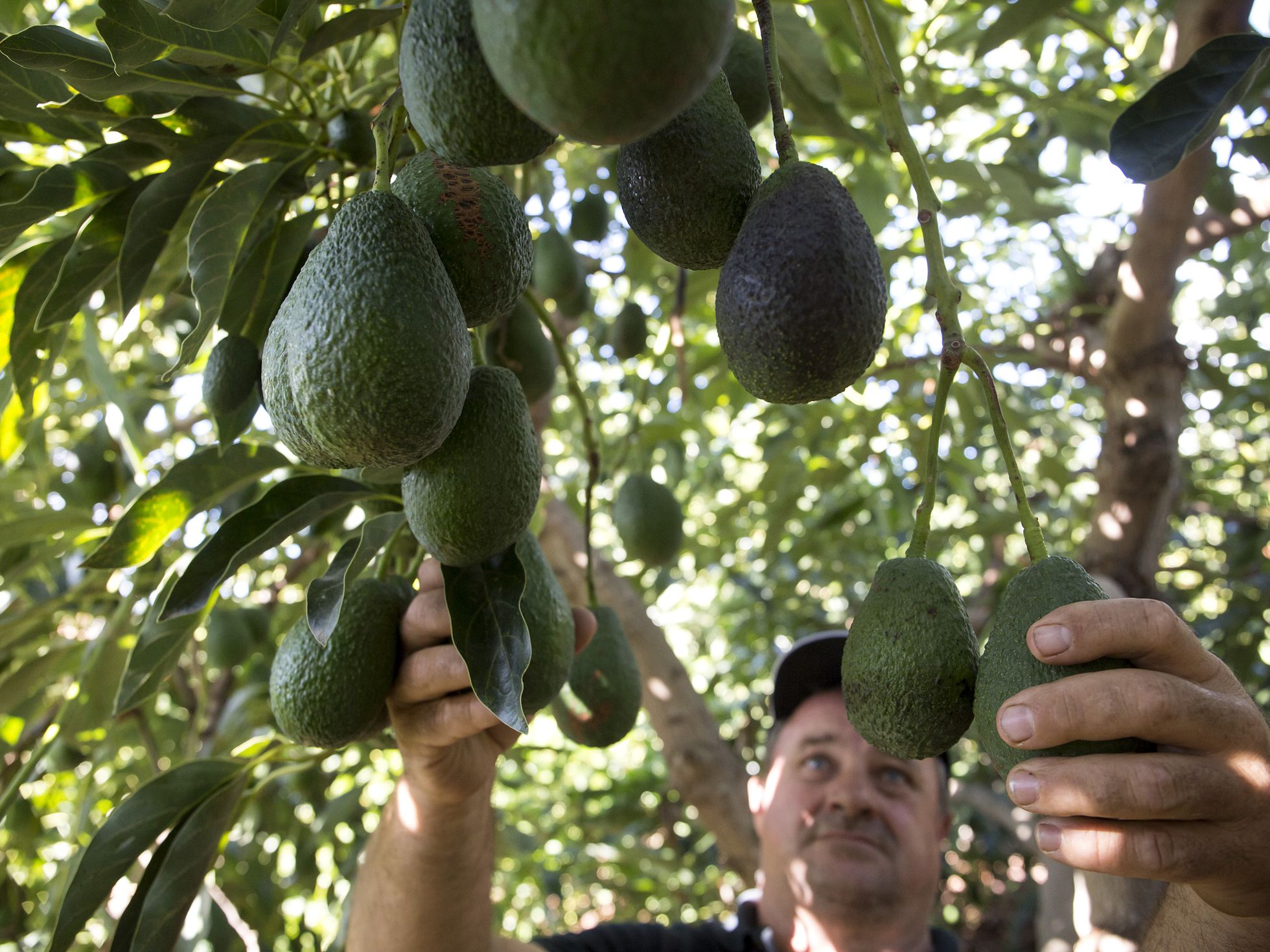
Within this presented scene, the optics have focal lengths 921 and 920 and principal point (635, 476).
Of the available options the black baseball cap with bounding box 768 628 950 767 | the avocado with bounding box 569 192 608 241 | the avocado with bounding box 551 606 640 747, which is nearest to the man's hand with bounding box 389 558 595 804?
the avocado with bounding box 551 606 640 747

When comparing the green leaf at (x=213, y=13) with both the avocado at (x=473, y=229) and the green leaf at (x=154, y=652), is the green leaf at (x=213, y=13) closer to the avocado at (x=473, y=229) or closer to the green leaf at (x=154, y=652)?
the avocado at (x=473, y=229)

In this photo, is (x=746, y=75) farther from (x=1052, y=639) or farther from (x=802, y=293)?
(x=1052, y=639)

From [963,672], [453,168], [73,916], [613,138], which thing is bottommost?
[73,916]

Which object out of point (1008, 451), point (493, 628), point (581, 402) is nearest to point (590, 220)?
point (581, 402)

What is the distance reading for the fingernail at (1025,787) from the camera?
671mm

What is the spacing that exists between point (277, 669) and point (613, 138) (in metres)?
0.78

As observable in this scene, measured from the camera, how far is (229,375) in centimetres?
103

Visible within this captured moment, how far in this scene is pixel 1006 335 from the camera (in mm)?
2982

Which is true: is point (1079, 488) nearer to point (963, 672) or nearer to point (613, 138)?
point (963, 672)

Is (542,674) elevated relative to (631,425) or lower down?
lower down

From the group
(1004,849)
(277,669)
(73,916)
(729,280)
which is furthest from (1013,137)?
(1004,849)

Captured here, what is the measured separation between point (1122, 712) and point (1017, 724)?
0.36ft

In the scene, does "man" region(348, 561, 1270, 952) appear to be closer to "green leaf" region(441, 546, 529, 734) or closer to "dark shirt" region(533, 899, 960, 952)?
"dark shirt" region(533, 899, 960, 952)

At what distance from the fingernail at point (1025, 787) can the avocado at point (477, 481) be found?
45 centimetres
